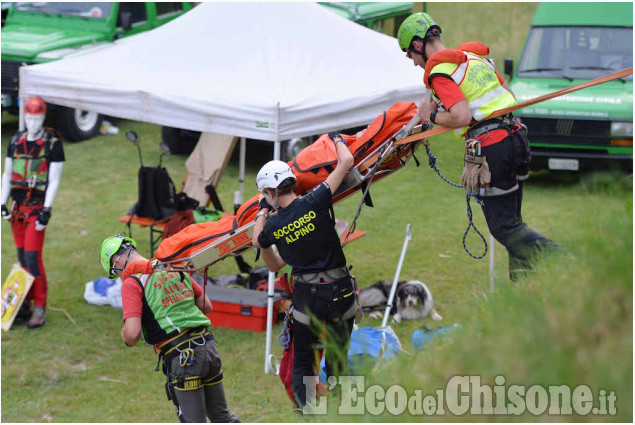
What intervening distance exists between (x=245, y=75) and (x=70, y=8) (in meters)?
8.37

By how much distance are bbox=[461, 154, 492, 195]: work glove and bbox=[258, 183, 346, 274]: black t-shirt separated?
986 millimetres

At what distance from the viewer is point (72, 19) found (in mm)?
14852

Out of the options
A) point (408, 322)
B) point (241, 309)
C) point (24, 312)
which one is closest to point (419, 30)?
point (408, 322)

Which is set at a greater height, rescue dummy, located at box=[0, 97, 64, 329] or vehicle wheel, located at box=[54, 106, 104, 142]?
rescue dummy, located at box=[0, 97, 64, 329]

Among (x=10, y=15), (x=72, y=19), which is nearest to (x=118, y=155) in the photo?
(x=72, y=19)

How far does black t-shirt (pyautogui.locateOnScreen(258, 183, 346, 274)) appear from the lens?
496cm

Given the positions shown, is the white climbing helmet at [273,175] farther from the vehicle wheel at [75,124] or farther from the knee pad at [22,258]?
the vehicle wheel at [75,124]

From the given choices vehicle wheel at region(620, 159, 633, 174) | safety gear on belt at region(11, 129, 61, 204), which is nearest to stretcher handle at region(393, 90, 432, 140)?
safety gear on belt at region(11, 129, 61, 204)

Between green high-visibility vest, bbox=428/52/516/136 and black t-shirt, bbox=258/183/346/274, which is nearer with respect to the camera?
black t-shirt, bbox=258/183/346/274

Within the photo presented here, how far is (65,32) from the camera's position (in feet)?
48.3

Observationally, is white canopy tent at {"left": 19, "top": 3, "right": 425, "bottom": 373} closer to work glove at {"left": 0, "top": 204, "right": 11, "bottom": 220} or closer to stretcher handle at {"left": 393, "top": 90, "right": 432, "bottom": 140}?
work glove at {"left": 0, "top": 204, "right": 11, "bottom": 220}

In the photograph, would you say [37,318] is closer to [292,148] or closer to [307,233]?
[307,233]

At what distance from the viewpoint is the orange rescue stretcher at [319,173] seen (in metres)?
5.12

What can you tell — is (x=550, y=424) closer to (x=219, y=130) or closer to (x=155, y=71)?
(x=219, y=130)
